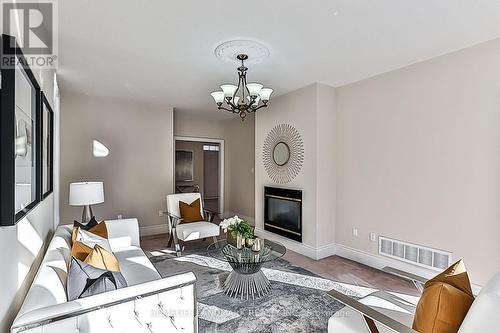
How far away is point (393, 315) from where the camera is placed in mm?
1685

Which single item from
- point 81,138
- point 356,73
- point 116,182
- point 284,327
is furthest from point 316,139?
point 81,138

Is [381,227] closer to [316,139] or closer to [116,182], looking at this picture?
[316,139]

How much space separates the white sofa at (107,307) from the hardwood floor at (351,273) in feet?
7.12

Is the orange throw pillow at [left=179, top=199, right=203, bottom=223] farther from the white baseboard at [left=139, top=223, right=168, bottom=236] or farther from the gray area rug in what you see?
the white baseboard at [left=139, top=223, right=168, bottom=236]

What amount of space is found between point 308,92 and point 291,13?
201cm

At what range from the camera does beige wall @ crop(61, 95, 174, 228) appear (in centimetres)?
455

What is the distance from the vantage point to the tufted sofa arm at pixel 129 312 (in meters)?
1.22

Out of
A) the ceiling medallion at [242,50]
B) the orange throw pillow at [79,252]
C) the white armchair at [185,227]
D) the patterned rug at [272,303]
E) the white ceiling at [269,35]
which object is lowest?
the patterned rug at [272,303]

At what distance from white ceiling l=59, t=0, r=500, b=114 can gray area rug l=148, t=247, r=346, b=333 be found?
2.59 m

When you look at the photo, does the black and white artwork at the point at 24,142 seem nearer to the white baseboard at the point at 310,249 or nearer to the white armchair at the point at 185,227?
the white armchair at the point at 185,227

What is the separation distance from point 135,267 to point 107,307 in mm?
1189

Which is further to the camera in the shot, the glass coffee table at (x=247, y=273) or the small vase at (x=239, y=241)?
the small vase at (x=239, y=241)

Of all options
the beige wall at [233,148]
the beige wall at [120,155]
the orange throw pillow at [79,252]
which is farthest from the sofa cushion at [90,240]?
the beige wall at [233,148]

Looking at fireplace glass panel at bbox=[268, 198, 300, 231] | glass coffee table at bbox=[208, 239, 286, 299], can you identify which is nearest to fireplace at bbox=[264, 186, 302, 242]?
Answer: fireplace glass panel at bbox=[268, 198, 300, 231]
